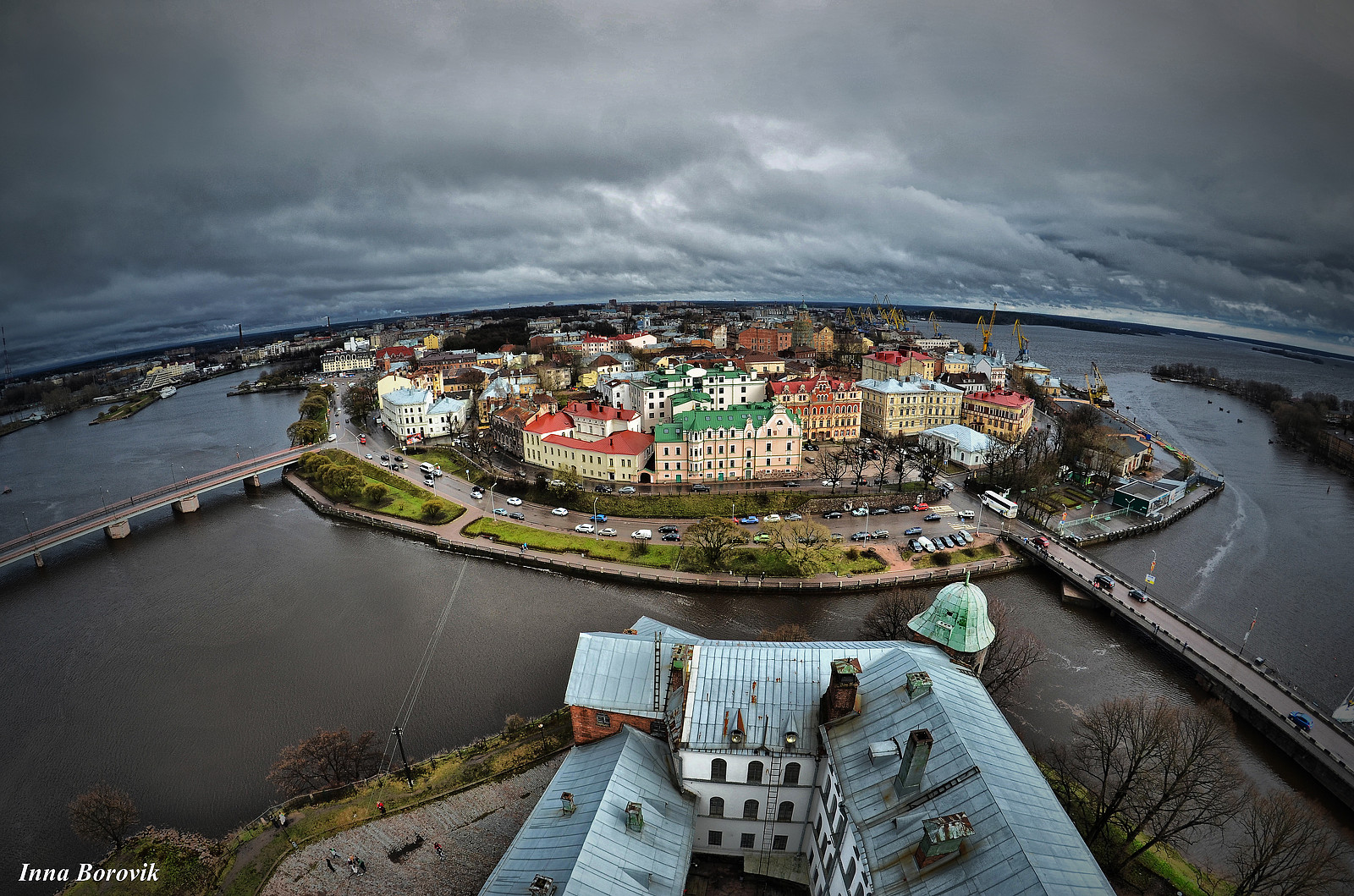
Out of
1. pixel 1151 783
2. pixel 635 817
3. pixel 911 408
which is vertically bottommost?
pixel 1151 783

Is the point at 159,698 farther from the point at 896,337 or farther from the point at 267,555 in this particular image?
the point at 896,337

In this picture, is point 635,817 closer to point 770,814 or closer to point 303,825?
point 770,814

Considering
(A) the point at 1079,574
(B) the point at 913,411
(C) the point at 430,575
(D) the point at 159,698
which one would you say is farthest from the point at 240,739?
(B) the point at 913,411

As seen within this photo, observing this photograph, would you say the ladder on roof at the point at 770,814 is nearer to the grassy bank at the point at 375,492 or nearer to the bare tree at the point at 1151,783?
the bare tree at the point at 1151,783

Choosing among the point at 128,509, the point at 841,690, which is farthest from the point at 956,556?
the point at 128,509

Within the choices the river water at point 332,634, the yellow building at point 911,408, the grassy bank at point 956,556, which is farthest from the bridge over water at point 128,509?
the yellow building at point 911,408

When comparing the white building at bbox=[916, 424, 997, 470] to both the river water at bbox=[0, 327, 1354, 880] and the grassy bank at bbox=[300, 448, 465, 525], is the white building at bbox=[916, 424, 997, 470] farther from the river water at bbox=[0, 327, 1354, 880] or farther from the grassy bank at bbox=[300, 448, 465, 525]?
the grassy bank at bbox=[300, 448, 465, 525]
